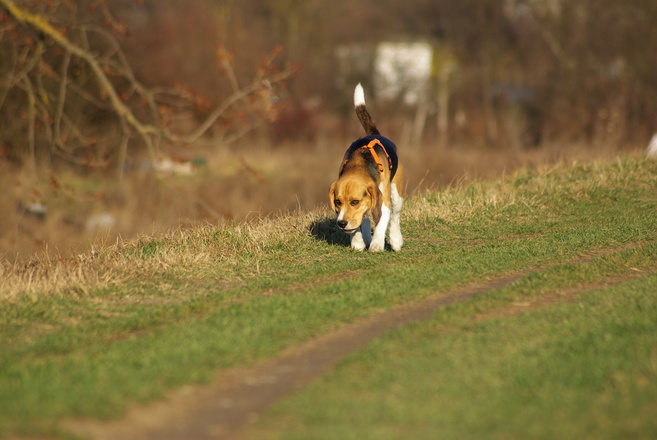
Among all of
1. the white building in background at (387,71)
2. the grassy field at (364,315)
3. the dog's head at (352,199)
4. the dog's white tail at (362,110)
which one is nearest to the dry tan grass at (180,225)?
the grassy field at (364,315)

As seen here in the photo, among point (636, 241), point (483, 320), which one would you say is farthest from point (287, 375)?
point (636, 241)

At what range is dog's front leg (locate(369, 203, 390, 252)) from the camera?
9172 millimetres

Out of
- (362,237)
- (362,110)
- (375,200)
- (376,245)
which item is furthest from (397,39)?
(375,200)

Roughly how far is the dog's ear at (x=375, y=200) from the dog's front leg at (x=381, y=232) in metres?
0.17

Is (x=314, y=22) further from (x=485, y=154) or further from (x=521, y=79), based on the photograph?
(x=485, y=154)

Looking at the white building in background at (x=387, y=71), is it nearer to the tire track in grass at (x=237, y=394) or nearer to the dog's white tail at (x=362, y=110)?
the dog's white tail at (x=362, y=110)

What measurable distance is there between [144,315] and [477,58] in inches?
1685

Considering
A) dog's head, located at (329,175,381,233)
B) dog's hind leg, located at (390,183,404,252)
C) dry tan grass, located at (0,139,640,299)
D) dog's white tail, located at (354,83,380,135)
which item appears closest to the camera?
dry tan grass, located at (0,139,640,299)

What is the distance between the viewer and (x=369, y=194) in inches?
344

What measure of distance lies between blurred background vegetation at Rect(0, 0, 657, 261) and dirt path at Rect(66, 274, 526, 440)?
26.5 feet

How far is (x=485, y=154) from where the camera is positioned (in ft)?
95.5

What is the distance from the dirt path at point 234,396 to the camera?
4.82 m

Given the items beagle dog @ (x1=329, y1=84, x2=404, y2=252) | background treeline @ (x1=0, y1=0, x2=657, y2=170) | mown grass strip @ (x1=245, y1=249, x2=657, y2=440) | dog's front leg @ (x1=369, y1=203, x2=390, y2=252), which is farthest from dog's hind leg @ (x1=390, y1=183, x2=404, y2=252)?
background treeline @ (x1=0, y1=0, x2=657, y2=170)

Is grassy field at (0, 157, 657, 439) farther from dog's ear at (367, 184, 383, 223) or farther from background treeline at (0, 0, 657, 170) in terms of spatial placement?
background treeline at (0, 0, 657, 170)
